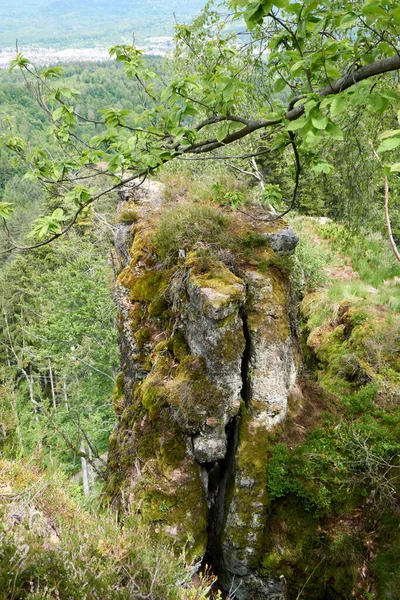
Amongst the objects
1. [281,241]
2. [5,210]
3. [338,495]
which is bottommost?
[338,495]

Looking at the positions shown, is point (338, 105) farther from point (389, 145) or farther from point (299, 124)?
point (389, 145)

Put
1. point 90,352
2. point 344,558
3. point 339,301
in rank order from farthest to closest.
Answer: point 90,352, point 339,301, point 344,558

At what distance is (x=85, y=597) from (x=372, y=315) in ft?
25.2

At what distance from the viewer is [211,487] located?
5.61 metres

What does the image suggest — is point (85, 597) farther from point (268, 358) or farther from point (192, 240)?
point (192, 240)

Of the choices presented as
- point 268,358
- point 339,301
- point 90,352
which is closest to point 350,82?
point 268,358

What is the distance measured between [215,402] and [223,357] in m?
0.62

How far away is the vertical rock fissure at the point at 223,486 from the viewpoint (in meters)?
5.32

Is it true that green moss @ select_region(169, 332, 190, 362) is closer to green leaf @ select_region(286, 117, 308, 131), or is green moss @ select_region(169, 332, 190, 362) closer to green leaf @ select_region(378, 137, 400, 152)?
green leaf @ select_region(286, 117, 308, 131)

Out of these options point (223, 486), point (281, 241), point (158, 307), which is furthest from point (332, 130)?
point (223, 486)

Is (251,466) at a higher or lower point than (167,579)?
lower

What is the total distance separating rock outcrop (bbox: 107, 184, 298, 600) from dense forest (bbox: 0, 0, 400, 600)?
0.09 feet

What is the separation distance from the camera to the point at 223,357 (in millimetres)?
5109

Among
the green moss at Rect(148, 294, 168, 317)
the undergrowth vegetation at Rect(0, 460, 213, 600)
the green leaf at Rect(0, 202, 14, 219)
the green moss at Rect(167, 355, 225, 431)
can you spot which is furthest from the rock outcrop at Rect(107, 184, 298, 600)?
the green leaf at Rect(0, 202, 14, 219)
